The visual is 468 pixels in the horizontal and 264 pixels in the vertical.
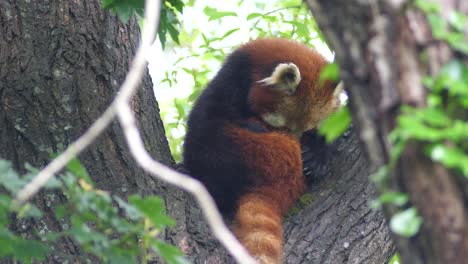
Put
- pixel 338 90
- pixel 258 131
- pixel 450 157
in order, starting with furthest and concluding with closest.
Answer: pixel 338 90 → pixel 258 131 → pixel 450 157

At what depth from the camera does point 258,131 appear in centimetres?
512

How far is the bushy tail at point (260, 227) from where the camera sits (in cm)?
409

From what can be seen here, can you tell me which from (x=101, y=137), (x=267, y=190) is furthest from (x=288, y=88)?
(x=101, y=137)

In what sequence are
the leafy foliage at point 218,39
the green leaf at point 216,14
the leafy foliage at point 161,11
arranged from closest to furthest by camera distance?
the leafy foliage at point 161,11
the green leaf at point 216,14
the leafy foliage at point 218,39

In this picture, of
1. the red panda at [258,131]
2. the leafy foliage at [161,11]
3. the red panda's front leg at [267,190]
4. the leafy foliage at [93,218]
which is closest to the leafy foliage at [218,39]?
the red panda at [258,131]

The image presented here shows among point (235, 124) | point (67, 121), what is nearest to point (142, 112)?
point (67, 121)

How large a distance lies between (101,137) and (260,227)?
99 cm

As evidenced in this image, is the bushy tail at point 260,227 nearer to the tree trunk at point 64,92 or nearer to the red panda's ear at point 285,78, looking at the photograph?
the tree trunk at point 64,92

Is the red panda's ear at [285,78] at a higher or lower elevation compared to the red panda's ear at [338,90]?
higher

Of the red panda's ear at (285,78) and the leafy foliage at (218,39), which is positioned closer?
the red panda's ear at (285,78)

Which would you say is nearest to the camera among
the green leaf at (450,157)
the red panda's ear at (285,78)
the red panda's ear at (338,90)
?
the green leaf at (450,157)

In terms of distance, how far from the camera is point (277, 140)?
502cm

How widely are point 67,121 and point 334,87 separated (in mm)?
2186

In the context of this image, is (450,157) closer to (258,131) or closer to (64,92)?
(64,92)
